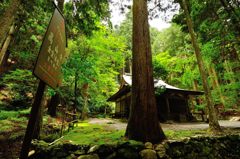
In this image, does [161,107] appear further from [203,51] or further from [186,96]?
[203,51]

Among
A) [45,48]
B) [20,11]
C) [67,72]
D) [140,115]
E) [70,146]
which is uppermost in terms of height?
[20,11]

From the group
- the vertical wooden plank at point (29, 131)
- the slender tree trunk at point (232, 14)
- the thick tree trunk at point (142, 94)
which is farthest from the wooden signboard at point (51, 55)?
the slender tree trunk at point (232, 14)

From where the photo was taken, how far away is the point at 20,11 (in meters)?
7.02

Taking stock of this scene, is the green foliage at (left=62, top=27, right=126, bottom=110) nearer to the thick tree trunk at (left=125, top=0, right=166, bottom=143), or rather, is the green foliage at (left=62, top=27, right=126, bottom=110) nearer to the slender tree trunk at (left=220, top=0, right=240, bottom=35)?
the thick tree trunk at (left=125, top=0, right=166, bottom=143)

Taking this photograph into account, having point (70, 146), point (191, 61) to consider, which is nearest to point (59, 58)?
point (70, 146)

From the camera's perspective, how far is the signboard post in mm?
1906

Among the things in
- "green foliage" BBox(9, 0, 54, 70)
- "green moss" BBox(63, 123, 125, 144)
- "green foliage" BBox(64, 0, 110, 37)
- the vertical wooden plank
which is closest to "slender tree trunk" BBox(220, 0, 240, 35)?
"green foliage" BBox(64, 0, 110, 37)

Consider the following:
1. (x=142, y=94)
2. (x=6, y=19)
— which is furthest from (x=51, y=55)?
(x=6, y=19)

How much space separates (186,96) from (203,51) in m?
6.83

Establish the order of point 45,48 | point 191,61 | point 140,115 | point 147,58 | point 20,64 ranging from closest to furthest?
point 45,48
point 140,115
point 147,58
point 191,61
point 20,64

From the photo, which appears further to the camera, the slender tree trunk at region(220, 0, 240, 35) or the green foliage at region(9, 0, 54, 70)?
the slender tree trunk at region(220, 0, 240, 35)

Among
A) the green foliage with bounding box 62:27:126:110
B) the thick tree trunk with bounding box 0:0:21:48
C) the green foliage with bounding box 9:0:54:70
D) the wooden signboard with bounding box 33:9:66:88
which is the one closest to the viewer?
the wooden signboard with bounding box 33:9:66:88

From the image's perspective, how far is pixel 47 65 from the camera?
6.72 ft

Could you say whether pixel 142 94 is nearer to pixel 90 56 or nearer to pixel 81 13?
pixel 81 13
